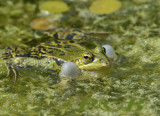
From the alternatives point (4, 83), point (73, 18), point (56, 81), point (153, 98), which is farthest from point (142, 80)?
point (73, 18)

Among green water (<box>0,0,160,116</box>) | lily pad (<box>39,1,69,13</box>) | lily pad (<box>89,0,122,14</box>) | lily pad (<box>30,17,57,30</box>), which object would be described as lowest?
green water (<box>0,0,160,116</box>)

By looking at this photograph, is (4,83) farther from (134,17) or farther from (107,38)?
(134,17)

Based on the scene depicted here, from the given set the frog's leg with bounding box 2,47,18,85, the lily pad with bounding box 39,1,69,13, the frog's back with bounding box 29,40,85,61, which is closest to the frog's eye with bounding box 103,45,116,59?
the frog's back with bounding box 29,40,85,61

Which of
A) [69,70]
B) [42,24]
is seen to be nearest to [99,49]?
[69,70]

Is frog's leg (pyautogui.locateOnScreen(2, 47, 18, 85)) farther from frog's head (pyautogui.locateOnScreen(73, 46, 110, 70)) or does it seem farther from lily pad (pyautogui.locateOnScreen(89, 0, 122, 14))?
lily pad (pyautogui.locateOnScreen(89, 0, 122, 14))

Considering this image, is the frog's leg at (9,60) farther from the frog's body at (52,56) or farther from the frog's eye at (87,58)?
the frog's eye at (87,58)

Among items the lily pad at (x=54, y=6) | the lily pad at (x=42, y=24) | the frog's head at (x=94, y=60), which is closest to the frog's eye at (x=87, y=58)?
the frog's head at (x=94, y=60)

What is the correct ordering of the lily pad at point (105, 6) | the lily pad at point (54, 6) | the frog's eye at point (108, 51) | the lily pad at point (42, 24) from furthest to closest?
the lily pad at point (54, 6)
the lily pad at point (105, 6)
the lily pad at point (42, 24)
the frog's eye at point (108, 51)
